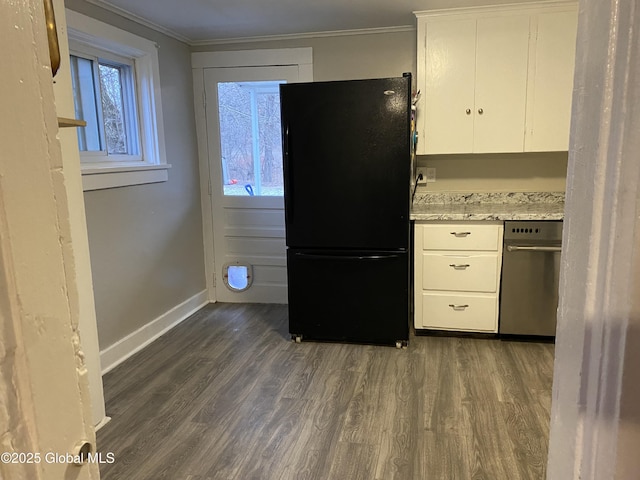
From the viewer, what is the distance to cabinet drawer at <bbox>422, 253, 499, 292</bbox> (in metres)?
3.16

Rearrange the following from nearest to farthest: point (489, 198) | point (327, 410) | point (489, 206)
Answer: point (327, 410) < point (489, 206) < point (489, 198)

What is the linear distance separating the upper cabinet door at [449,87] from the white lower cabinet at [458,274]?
60cm

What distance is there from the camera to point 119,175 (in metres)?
2.99

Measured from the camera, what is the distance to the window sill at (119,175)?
9.00 ft

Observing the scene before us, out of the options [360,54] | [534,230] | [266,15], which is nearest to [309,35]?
[360,54]

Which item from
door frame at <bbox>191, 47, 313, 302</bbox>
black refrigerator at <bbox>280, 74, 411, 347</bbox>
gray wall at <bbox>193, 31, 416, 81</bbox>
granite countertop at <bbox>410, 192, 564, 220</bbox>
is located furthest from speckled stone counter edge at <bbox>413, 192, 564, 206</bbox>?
door frame at <bbox>191, 47, 313, 302</bbox>

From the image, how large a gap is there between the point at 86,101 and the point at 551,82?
Answer: 292 cm

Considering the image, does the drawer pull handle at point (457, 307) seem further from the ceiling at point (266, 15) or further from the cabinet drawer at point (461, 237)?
the ceiling at point (266, 15)

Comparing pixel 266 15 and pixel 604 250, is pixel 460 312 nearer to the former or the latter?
pixel 266 15

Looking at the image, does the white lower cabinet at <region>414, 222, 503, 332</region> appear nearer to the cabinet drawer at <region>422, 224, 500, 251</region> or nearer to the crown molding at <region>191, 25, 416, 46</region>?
the cabinet drawer at <region>422, 224, 500, 251</region>

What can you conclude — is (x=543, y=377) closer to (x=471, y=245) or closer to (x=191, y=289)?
(x=471, y=245)

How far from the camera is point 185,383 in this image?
2.75m

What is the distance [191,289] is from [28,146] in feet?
12.0

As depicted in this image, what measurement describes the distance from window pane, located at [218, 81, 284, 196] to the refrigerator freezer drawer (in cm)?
102
